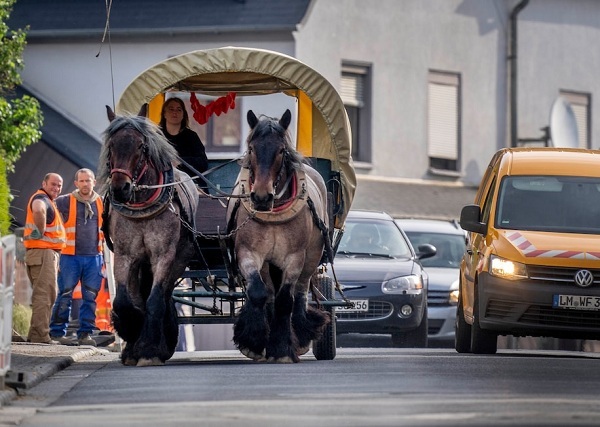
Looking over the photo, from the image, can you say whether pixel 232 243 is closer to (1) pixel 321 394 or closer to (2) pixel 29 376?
(2) pixel 29 376

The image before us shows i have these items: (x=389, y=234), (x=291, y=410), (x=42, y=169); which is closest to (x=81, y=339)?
(x=389, y=234)

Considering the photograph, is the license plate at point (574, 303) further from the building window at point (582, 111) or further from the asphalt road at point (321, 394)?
the building window at point (582, 111)

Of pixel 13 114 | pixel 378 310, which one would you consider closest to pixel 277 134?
pixel 378 310

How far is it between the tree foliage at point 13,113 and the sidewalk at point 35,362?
364 inches

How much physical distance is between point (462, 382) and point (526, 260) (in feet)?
14.2

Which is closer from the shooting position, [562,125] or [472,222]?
[472,222]

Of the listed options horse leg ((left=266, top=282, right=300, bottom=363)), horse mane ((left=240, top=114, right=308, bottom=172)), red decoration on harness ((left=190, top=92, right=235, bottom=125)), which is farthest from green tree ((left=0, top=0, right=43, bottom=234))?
horse leg ((left=266, top=282, right=300, bottom=363))

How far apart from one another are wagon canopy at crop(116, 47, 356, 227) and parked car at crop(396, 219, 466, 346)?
258 inches

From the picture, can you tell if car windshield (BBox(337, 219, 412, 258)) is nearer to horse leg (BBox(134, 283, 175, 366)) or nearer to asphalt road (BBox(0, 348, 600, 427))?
asphalt road (BBox(0, 348, 600, 427))

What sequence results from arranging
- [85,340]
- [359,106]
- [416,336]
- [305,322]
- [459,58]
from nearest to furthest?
[305,322]
[85,340]
[416,336]
[359,106]
[459,58]

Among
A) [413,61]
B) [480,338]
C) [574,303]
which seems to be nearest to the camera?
[574,303]

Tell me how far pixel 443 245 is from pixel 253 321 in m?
12.0

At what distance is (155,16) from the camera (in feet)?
123

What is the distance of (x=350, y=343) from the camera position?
2673 centimetres
